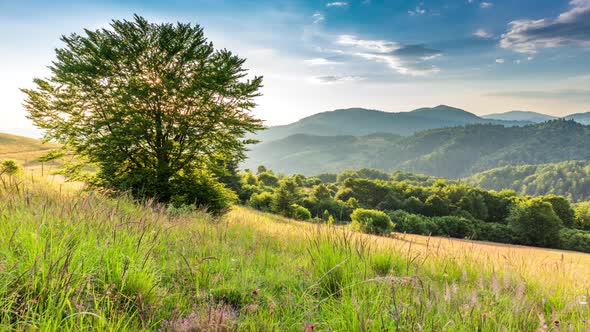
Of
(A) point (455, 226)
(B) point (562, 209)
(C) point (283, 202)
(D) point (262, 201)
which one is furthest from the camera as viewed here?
(B) point (562, 209)

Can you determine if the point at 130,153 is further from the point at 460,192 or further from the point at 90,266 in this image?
the point at 460,192

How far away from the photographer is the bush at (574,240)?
150 ft

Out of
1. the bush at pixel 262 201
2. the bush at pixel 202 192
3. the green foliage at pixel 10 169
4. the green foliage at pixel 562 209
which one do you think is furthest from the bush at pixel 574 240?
the green foliage at pixel 10 169

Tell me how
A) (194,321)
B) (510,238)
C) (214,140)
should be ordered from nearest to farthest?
(194,321), (214,140), (510,238)

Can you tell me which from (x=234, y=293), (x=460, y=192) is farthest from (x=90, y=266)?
(x=460, y=192)

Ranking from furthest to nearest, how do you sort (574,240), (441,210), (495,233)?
(441,210) → (495,233) → (574,240)

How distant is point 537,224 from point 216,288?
61.4m

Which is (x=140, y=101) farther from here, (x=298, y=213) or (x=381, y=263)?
(x=298, y=213)

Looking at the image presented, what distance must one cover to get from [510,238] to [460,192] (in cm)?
1975

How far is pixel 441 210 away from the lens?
65.4 m

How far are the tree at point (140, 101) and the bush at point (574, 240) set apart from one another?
185 ft

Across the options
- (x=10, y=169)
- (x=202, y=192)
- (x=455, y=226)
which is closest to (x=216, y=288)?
(x=10, y=169)

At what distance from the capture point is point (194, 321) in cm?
228

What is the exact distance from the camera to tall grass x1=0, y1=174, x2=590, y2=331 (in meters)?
2.02
